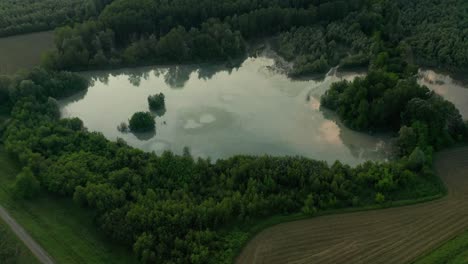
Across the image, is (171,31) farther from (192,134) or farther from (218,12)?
(192,134)

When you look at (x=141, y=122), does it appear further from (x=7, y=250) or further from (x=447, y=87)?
(x=447, y=87)

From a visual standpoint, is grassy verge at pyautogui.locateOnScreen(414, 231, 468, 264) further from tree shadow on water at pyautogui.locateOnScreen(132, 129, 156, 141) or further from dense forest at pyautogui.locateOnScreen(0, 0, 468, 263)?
tree shadow on water at pyautogui.locateOnScreen(132, 129, 156, 141)

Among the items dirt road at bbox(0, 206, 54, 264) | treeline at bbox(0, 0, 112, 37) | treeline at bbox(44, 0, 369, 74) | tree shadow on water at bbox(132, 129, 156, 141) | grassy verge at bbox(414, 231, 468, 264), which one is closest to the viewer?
grassy verge at bbox(414, 231, 468, 264)

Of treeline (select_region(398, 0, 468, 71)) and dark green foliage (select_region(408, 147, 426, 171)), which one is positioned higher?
treeline (select_region(398, 0, 468, 71))

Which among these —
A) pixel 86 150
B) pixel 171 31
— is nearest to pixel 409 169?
pixel 86 150

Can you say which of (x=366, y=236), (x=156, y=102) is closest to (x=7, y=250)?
(x=156, y=102)

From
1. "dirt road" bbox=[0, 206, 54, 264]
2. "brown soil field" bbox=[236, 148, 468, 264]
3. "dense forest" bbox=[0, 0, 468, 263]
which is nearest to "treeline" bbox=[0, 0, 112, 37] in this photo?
"dense forest" bbox=[0, 0, 468, 263]

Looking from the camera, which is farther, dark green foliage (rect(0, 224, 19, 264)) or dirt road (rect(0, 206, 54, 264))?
dirt road (rect(0, 206, 54, 264))
